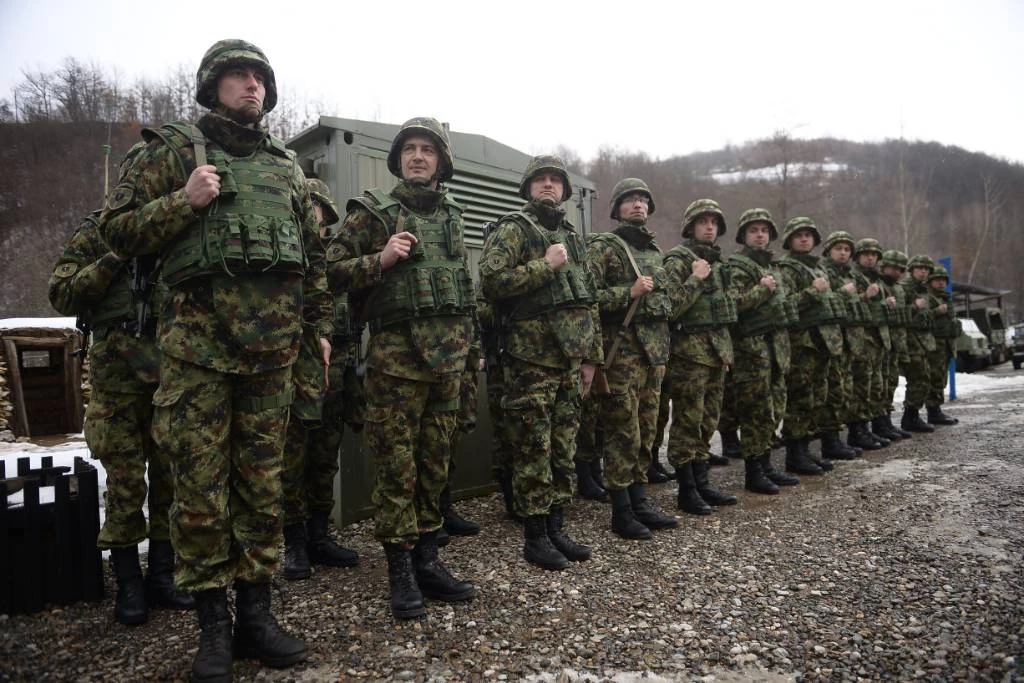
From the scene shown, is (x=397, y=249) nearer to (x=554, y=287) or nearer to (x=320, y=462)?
(x=554, y=287)

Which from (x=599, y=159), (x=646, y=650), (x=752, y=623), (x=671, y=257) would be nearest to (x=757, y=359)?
(x=671, y=257)

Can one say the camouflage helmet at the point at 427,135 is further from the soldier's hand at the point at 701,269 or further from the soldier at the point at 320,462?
the soldier's hand at the point at 701,269

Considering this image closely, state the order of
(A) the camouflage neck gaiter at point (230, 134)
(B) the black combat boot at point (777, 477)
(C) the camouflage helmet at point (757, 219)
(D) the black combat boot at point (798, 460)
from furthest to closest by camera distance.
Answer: (D) the black combat boot at point (798, 460) → (C) the camouflage helmet at point (757, 219) → (B) the black combat boot at point (777, 477) → (A) the camouflage neck gaiter at point (230, 134)

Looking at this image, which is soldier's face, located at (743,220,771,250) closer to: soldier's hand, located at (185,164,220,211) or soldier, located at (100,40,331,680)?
soldier, located at (100,40,331,680)

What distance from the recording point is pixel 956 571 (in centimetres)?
325

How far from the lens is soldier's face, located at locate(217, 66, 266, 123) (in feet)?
8.39

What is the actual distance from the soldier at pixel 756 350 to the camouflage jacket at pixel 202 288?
3916mm

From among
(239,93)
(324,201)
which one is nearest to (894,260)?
(324,201)

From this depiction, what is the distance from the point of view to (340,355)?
4016 mm

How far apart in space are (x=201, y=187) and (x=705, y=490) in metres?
4.03

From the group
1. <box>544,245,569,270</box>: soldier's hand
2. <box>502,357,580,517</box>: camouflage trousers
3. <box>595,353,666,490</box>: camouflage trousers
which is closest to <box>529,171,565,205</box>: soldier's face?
<box>544,245,569,270</box>: soldier's hand

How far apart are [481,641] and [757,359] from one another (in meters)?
3.60

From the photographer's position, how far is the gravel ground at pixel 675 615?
2.40 meters

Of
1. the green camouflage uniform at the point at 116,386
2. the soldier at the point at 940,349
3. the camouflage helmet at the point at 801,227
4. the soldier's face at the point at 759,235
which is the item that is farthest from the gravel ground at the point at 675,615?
the soldier at the point at 940,349
